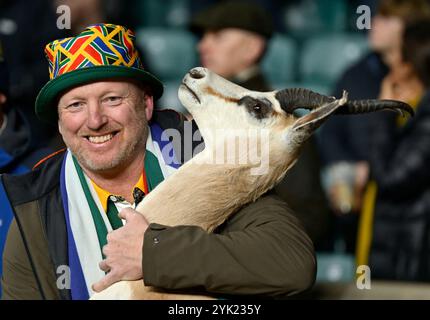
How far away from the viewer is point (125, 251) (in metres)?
3.40

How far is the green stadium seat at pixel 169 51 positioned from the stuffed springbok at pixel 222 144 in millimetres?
4271

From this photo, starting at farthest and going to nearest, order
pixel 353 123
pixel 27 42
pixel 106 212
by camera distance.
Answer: pixel 27 42 → pixel 353 123 → pixel 106 212

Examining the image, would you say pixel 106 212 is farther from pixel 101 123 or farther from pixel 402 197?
pixel 402 197

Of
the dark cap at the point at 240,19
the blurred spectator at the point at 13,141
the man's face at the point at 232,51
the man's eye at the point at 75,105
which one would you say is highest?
the dark cap at the point at 240,19

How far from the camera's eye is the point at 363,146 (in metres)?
6.76

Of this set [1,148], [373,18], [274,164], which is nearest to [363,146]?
[373,18]

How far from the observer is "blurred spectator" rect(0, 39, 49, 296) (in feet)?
15.6

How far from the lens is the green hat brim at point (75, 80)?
11.7 feet

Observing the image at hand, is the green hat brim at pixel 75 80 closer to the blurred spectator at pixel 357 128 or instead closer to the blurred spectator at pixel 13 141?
the blurred spectator at pixel 13 141

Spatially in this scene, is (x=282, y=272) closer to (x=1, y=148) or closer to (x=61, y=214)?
(x=61, y=214)

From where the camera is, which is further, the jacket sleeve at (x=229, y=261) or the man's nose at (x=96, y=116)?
the man's nose at (x=96, y=116)

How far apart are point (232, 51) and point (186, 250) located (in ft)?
10.6

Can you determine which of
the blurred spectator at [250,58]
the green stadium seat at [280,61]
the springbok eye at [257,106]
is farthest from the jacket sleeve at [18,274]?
the green stadium seat at [280,61]

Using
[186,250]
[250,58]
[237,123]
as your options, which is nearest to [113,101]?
[237,123]
